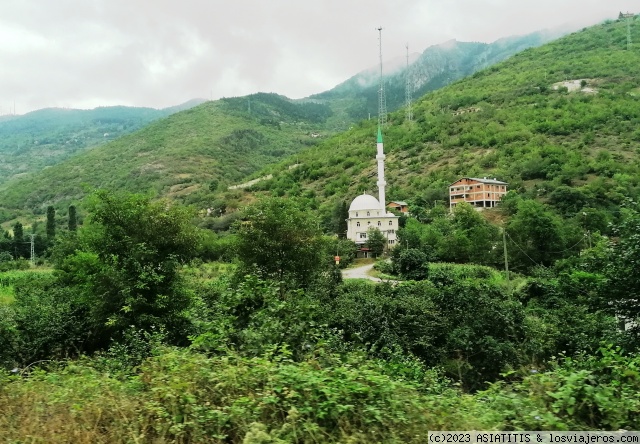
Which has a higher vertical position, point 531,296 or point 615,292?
point 615,292

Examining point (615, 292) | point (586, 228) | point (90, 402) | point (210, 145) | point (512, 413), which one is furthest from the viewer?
point (210, 145)

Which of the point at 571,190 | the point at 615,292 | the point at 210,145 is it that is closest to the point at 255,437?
the point at 615,292

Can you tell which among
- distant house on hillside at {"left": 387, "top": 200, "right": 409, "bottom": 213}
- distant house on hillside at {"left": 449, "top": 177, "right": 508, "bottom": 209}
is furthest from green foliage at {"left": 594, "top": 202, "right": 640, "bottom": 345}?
distant house on hillside at {"left": 387, "top": 200, "right": 409, "bottom": 213}

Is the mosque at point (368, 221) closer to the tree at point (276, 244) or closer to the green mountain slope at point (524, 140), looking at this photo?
the green mountain slope at point (524, 140)

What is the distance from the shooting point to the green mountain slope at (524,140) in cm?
4478

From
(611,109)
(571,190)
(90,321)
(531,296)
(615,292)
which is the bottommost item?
(531,296)

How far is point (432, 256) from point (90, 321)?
27.2 metres

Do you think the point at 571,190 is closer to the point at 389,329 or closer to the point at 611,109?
the point at 611,109

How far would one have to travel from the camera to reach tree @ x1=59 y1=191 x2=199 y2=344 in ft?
37.5

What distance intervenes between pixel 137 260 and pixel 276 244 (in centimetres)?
556

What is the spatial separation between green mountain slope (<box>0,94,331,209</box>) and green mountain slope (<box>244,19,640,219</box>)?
42.9 feet

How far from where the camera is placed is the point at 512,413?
2898 millimetres

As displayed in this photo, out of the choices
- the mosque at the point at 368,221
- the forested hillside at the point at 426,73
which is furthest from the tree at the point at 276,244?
the forested hillside at the point at 426,73

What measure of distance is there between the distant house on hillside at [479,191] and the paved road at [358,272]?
51.5 ft
